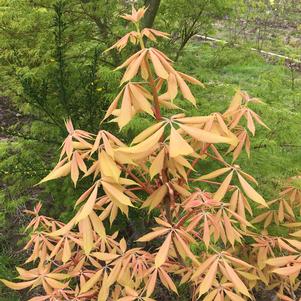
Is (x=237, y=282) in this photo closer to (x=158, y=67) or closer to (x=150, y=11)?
(x=158, y=67)

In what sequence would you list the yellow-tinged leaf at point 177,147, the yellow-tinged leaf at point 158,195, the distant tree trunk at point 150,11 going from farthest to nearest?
the distant tree trunk at point 150,11 < the yellow-tinged leaf at point 158,195 < the yellow-tinged leaf at point 177,147

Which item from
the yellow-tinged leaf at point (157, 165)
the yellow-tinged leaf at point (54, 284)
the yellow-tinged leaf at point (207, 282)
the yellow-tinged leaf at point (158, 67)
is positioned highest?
the yellow-tinged leaf at point (158, 67)

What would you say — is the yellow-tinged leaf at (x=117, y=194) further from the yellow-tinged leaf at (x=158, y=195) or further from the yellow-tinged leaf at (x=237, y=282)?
the yellow-tinged leaf at (x=237, y=282)

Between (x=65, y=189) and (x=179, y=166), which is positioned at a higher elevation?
(x=179, y=166)

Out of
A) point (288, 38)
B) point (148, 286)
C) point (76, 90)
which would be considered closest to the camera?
point (148, 286)

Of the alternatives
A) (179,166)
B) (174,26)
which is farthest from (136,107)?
(174,26)

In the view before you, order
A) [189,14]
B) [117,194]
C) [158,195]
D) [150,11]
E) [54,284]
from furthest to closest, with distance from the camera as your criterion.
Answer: [189,14], [150,11], [54,284], [158,195], [117,194]

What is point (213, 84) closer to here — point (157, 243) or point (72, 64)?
point (72, 64)

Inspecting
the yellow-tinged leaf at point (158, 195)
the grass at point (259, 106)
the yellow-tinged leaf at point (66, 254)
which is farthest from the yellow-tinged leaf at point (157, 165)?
the grass at point (259, 106)

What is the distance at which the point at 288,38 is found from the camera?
9242 millimetres

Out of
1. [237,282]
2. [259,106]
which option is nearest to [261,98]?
[259,106]

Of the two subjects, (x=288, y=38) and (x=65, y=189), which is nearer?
(x=65, y=189)

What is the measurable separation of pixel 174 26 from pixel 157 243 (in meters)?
1.78

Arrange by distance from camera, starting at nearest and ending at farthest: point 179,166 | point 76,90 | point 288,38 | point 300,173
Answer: point 179,166 → point 300,173 → point 76,90 → point 288,38
